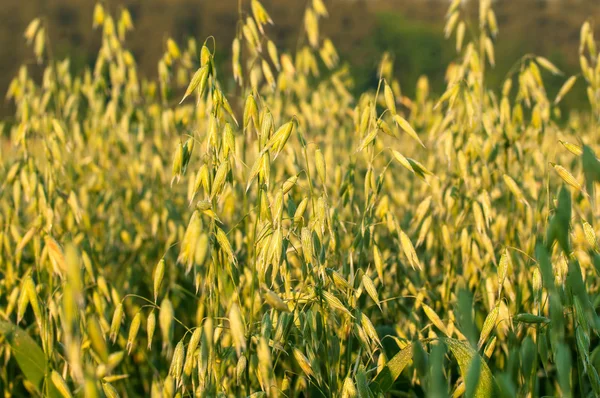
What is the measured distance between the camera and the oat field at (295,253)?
45.1 inches

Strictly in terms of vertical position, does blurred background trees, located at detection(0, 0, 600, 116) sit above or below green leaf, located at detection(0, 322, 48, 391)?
above

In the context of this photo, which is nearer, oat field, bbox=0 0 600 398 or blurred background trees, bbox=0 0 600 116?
oat field, bbox=0 0 600 398

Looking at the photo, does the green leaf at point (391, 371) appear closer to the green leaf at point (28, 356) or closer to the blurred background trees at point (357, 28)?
the green leaf at point (28, 356)

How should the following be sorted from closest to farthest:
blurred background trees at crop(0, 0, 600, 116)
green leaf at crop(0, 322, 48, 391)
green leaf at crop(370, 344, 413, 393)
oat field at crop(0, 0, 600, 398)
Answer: oat field at crop(0, 0, 600, 398)
green leaf at crop(370, 344, 413, 393)
green leaf at crop(0, 322, 48, 391)
blurred background trees at crop(0, 0, 600, 116)

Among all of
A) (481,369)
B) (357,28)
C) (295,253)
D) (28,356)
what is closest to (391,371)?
(481,369)

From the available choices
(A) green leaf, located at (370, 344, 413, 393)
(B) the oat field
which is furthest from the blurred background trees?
(A) green leaf, located at (370, 344, 413, 393)

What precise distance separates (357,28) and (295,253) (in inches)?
798

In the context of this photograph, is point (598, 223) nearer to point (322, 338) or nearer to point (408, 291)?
point (408, 291)

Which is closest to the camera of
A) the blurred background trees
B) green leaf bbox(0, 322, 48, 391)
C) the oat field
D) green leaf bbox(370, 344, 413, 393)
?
the oat field

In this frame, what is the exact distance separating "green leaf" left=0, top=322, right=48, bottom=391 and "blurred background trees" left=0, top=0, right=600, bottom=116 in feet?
52.5

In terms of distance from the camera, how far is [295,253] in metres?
1.77

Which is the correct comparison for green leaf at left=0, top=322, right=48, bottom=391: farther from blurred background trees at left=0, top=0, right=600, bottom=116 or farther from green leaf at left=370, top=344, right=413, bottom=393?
blurred background trees at left=0, top=0, right=600, bottom=116

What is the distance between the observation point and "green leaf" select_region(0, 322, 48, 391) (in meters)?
1.59

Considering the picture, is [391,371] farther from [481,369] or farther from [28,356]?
[28,356]
